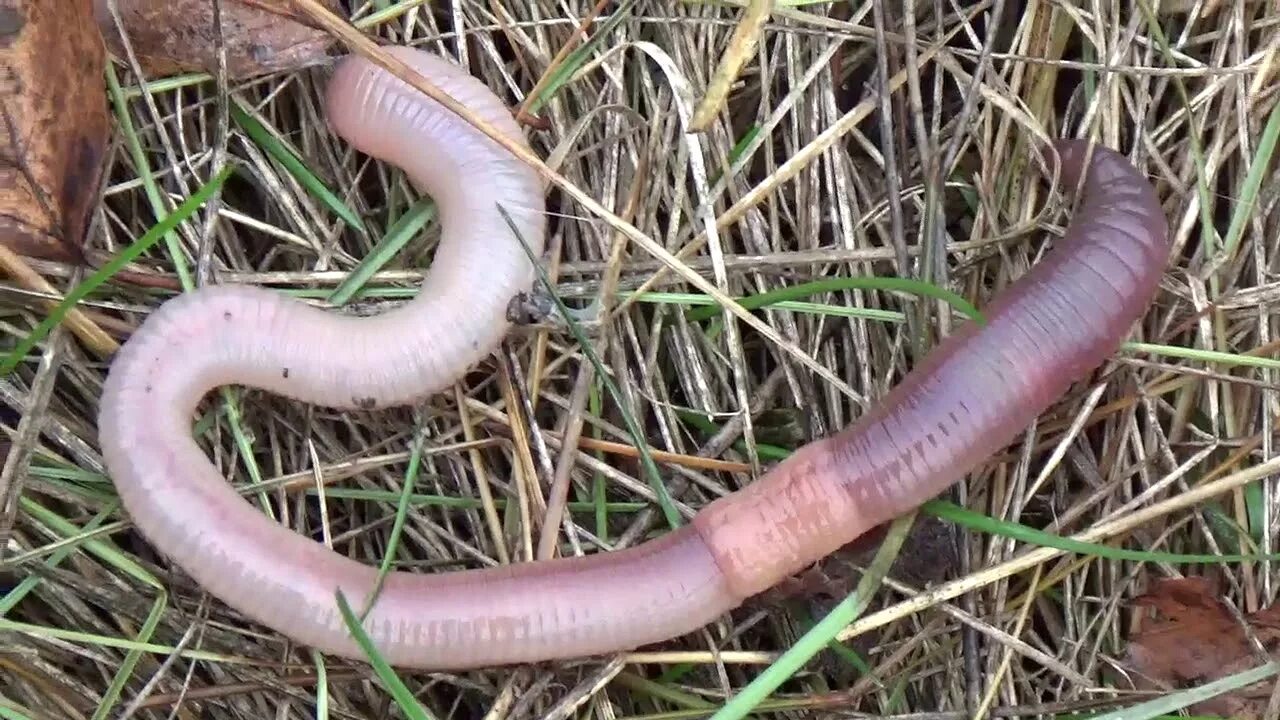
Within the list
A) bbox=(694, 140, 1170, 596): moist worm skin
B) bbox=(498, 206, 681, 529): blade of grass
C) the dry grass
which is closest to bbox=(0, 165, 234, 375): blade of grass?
the dry grass

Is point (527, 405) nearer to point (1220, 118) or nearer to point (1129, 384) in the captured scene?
point (1129, 384)

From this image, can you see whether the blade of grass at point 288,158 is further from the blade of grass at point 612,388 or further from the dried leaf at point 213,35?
the blade of grass at point 612,388

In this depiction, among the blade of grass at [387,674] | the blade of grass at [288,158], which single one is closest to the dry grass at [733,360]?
the blade of grass at [288,158]

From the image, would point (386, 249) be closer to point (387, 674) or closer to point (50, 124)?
point (50, 124)

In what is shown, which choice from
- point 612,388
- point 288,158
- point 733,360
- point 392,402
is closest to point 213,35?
point 288,158

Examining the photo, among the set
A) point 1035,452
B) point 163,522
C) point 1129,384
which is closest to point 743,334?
point 1035,452

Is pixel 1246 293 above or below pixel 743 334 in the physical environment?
above
